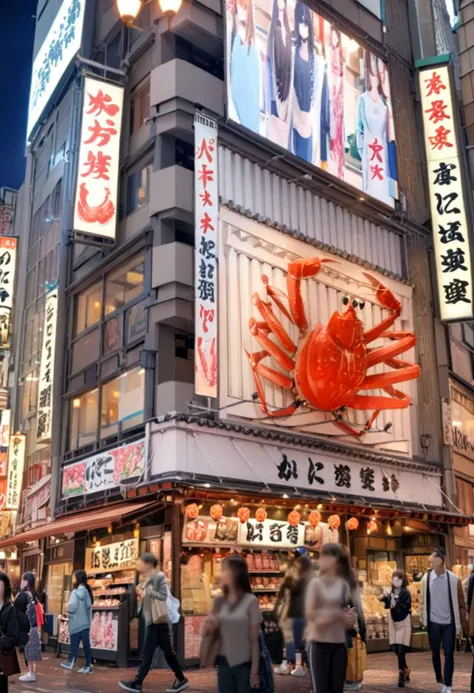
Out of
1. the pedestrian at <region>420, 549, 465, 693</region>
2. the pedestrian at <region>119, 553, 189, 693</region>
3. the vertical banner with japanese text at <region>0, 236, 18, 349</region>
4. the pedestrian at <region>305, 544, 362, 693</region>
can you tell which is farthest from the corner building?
the pedestrian at <region>305, 544, 362, 693</region>

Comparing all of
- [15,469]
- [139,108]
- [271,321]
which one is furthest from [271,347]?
[15,469]

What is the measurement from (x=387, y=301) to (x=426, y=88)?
7.83m

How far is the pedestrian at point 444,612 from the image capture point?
9.67 m

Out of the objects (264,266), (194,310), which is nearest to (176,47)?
(264,266)

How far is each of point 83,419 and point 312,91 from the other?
34.2 feet

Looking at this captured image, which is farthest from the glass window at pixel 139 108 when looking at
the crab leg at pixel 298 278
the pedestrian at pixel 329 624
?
the pedestrian at pixel 329 624

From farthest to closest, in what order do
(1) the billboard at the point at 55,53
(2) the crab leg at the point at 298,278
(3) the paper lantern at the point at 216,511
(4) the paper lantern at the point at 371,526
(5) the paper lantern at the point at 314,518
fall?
(1) the billboard at the point at 55,53, (4) the paper lantern at the point at 371,526, (2) the crab leg at the point at 298,278, (5) the paper lantern at the point at 314,518, (3) the paper lantern at the point at 216,511

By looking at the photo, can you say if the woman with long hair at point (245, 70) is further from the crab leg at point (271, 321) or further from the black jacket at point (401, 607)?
the black jacket at point (401, 607)

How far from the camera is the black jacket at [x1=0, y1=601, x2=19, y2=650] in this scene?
6953mm

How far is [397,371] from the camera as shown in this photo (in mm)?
18641

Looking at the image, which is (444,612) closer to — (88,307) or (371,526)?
(371,526)

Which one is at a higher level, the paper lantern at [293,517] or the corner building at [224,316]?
the corner building at [224,316]

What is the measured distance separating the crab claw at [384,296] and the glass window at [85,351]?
23.2 ft

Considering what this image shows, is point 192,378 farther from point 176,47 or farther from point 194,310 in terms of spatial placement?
point 176,47
